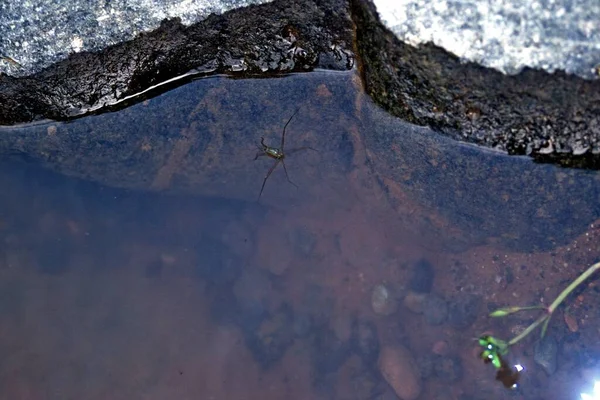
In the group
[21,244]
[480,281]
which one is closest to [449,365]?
[480,281]

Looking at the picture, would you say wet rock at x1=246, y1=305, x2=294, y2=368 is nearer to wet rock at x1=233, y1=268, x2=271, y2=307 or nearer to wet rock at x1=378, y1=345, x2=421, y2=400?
wet rock at x1=233, y1=268, x2=271, y2=307

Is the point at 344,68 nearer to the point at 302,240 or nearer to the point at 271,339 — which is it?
the point at 302,240

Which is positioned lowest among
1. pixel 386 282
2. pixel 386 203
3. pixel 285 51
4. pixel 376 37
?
pixel 386 282

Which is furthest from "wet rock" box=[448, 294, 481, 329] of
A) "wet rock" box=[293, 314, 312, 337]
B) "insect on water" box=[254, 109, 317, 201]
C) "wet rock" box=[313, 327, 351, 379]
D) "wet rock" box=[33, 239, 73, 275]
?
"wet rock" box=[33, 239, 73, 275]

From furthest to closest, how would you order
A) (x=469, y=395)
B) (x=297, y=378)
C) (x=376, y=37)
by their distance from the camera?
(x=297, y=378) → (x=469, y=395) → (x=376, y=37)

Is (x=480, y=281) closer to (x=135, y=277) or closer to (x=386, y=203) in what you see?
(x=386, y=203)

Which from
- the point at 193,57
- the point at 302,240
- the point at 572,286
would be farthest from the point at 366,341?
the point at 193,57

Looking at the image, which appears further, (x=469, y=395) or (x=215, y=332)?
(x=215, y=332)

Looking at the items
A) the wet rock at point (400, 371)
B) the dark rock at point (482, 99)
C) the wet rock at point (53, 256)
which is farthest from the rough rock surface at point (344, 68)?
the wet rock at point (400, 371)
